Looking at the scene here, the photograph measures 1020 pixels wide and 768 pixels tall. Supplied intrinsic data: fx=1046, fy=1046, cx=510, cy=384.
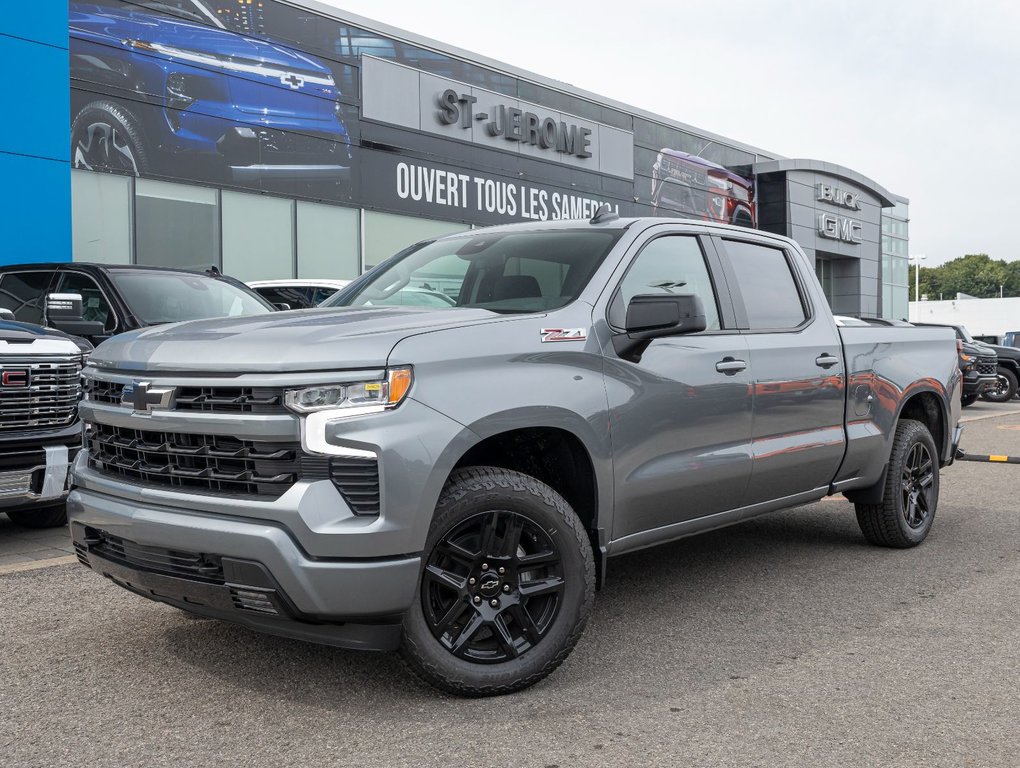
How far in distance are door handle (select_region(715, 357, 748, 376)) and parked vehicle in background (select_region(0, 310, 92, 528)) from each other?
348cm

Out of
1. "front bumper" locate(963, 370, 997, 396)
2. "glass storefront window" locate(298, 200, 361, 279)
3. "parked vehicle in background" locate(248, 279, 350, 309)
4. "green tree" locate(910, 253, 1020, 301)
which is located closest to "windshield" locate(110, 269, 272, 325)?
"parked vehicle in background" locate(248, 279, 350, 309)

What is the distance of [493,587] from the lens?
3.69m

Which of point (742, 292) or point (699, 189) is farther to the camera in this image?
point (699, 189)

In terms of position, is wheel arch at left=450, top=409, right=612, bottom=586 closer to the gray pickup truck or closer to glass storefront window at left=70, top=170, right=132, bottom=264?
the gray pickup truck

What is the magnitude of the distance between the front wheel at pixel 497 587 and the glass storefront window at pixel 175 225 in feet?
50.4

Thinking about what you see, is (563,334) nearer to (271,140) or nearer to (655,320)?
(655,320)

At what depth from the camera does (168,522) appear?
3.47m

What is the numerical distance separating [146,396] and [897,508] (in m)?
4.40

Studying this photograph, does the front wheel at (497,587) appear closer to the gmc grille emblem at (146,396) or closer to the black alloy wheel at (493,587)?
the black alloy wheel at (493,587)

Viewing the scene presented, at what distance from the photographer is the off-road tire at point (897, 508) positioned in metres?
6.12

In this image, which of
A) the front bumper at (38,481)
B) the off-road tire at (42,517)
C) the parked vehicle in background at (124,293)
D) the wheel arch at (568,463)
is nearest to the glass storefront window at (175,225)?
the parked vehicle in background at (124,293)

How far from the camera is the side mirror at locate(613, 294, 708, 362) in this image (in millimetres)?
4117

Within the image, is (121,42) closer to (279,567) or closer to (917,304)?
(279,567)

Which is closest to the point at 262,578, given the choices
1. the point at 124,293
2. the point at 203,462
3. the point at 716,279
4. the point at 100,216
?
the point at 203,462
